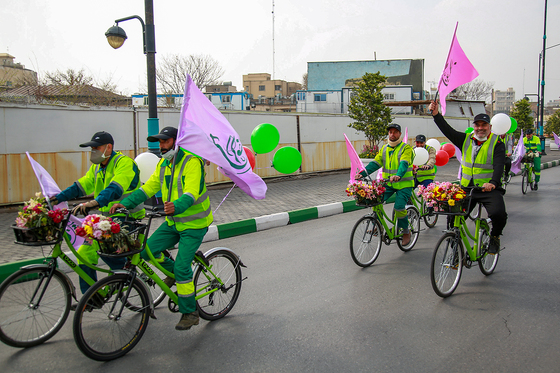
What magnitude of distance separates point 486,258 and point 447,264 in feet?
3.26

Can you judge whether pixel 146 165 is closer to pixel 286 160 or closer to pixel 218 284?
pixel 218 284

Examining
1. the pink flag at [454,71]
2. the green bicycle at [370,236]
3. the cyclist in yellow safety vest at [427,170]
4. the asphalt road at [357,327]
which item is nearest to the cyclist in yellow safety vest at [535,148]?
the cyclist in yellow safety vest at [427,170]

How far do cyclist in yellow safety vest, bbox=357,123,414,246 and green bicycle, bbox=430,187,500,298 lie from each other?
1323 mm

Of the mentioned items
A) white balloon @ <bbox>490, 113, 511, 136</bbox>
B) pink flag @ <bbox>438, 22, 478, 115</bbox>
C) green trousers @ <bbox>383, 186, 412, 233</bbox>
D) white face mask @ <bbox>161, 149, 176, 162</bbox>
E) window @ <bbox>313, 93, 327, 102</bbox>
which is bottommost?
green trousers @ <bbox>383, 186, 412, 233</bbox>

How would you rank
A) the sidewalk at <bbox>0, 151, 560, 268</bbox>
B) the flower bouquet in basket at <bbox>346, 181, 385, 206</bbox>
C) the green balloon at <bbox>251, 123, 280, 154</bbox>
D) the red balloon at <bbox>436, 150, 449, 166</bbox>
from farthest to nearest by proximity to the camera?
the red balloon at <bbox>436, 150, 449, 166</bbox>
the green balloon at <bbox>251, 123, 280, 154</bbox>
the sidewalk at <bbox>0, 151, 560, 268</bbox>
the flower bouquet in basket at <bbox>346, 181, 385, 206</bbox>

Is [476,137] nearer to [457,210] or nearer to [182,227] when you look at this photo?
[457,210]

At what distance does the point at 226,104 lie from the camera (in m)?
34.8

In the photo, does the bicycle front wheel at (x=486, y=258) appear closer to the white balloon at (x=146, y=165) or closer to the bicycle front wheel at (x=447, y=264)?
the bicycle front wheel at (x=447, y=264)

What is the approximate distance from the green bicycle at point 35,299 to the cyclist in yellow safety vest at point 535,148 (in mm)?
12700

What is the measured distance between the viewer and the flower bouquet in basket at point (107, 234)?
3.11 metres

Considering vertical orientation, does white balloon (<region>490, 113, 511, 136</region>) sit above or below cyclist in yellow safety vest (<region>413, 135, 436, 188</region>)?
above

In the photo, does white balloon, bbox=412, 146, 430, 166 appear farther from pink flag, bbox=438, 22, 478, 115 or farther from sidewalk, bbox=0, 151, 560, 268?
pink flag, bbox=438, 22, 478, 115

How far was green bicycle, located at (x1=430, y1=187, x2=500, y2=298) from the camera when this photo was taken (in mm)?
4410

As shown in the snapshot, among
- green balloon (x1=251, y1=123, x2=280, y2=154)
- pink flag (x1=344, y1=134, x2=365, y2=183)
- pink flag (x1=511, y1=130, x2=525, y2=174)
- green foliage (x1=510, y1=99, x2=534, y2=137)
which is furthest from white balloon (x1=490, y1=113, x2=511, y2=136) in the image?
green foliage (x1=510, y1=99, x2=534, y2=137)
